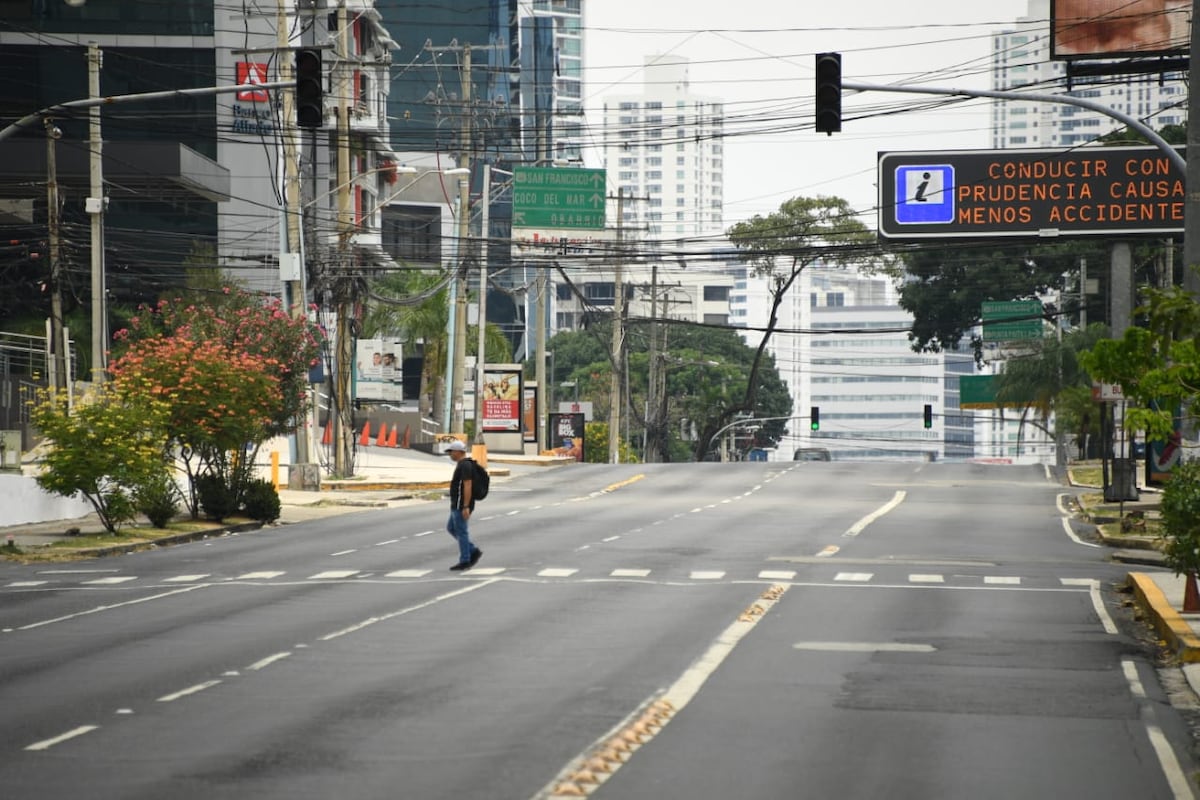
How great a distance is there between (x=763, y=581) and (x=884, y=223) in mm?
21564

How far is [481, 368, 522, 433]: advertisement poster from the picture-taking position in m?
72.5

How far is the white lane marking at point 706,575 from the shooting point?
2586 centimetres

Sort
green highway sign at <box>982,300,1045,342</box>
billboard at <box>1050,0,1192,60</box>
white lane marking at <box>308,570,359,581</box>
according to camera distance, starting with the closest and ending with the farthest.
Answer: white lane marking at <box>308,570,359,581</box> → billboard at <box>1050,0,1192,60</box> → green highway sign at <box>982,300,1045,342</box>

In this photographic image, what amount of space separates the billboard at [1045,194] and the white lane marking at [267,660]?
29.9 metres

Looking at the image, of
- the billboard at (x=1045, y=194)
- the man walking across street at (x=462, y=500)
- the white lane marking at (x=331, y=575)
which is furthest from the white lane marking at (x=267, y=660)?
the billboard at (x=1045, y=194)

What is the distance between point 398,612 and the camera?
69.0 feet

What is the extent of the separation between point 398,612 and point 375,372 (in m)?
43.4

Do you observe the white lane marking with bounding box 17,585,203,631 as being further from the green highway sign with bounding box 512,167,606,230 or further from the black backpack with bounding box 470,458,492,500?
the green highway sign with bounding box 512,167,606,230

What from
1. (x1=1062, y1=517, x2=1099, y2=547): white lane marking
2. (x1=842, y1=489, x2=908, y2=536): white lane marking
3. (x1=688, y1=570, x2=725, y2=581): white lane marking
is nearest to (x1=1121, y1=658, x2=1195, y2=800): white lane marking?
(x1=688, y1=570, x2=725, y2=581): white lane marking

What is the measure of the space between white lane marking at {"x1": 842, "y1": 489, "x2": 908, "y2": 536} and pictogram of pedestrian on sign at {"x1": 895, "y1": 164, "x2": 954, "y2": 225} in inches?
282

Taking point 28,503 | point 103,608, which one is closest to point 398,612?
point 103,608

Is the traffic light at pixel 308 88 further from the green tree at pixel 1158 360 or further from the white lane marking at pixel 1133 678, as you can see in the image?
the white lane marking at pixel 1133 678

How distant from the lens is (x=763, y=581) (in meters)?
25.4

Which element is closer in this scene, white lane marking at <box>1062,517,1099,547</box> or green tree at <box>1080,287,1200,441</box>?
green tree at <box>1080,287,1200,441</box>
